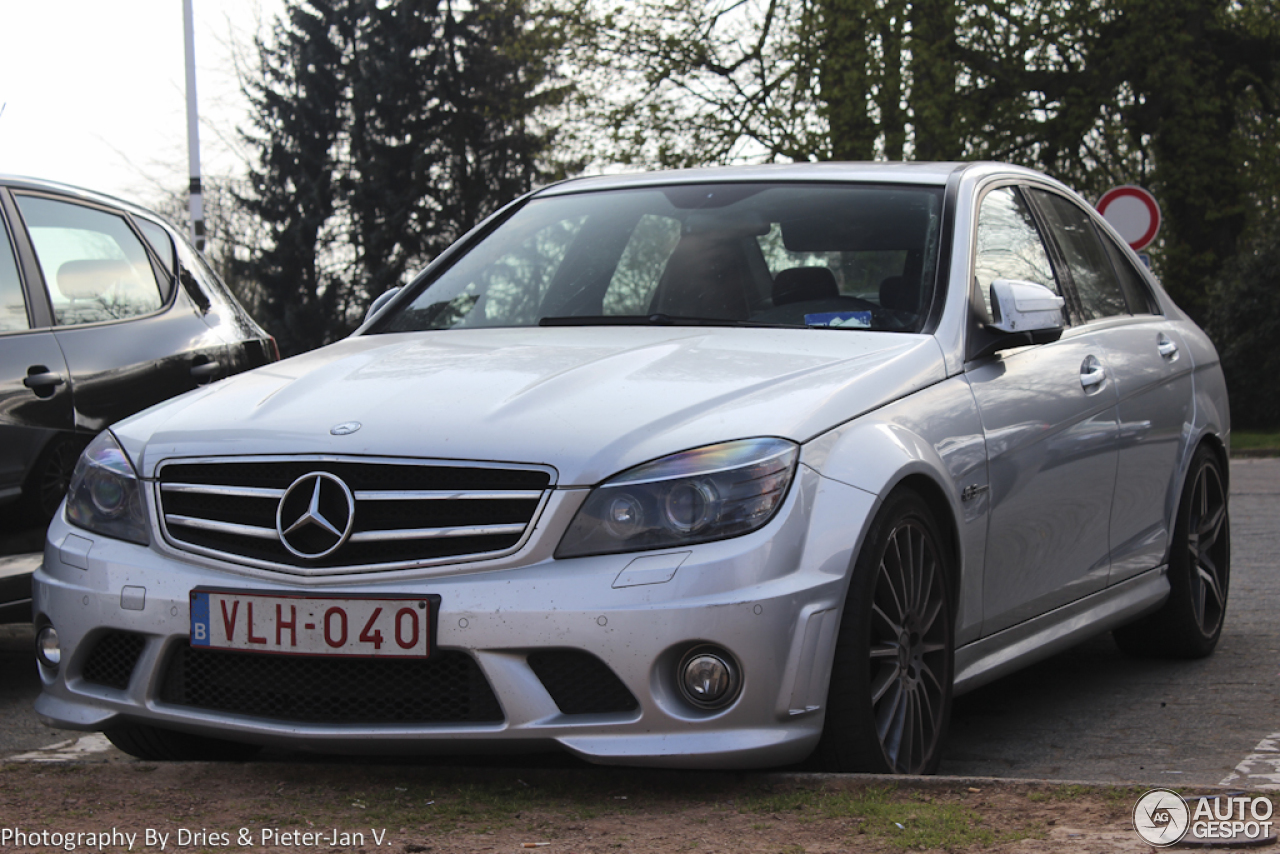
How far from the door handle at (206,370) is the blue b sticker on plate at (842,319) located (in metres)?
2.59

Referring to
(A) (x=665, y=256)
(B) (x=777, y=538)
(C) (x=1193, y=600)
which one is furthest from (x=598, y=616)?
(C) (x=1193, y=600)

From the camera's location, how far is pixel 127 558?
357 cm

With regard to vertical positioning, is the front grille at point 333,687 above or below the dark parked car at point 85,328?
below

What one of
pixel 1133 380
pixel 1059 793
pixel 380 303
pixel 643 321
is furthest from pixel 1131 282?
pixel 1059 793

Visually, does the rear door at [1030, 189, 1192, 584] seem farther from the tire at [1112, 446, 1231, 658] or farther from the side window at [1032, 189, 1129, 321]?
the tire at [1112, 446, 1231, 658]

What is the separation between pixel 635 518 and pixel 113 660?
1.30 m

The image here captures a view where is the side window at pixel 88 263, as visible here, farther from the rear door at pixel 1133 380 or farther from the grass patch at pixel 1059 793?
the grass patch at pixel 1059 793

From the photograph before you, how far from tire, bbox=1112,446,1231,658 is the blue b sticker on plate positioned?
1.90 m

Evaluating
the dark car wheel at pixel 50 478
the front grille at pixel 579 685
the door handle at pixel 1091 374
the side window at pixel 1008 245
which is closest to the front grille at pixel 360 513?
the front grille at pixel 579 685

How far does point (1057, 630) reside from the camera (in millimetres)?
4691

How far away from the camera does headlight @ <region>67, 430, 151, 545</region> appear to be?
364 cm

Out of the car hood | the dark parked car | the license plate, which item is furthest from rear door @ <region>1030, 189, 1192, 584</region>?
the dark parked car

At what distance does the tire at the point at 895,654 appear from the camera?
3424mm

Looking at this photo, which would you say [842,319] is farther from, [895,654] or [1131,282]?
[1131,282]
